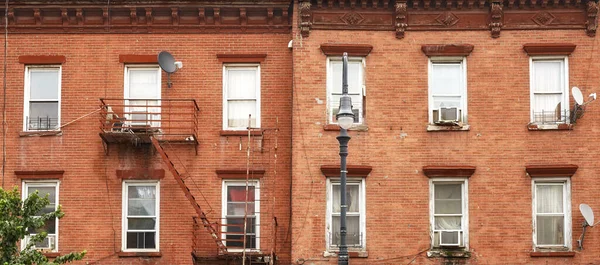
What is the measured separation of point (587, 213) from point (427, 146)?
13.5 feet

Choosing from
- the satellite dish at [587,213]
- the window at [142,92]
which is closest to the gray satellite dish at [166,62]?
the window at [142,92]

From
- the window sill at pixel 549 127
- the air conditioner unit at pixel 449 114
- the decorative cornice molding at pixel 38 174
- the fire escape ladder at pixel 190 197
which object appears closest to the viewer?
the fire escape ladder at pixel 190 197

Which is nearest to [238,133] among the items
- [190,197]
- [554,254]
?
[190,197]

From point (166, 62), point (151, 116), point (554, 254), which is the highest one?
point (166, 62)

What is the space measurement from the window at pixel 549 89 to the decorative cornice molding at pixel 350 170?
14.3 ft

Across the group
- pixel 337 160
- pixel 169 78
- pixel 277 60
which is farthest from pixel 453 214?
pixel 169 78

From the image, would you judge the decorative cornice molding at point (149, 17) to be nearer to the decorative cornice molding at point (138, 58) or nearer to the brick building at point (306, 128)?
the brick building at point (306, 128)

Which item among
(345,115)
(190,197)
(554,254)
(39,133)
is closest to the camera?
(345,115)

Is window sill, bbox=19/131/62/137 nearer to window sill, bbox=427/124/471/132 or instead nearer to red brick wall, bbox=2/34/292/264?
red brick wall, bbox=2/34/292/264

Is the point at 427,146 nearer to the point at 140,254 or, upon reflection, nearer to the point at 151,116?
the point at 151,116

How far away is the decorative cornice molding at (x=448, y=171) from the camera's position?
82.8ft

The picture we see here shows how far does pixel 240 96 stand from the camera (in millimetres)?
26469

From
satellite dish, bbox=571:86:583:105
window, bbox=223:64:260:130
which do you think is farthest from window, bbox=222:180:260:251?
satellite dish, bbox=571:86:583:105

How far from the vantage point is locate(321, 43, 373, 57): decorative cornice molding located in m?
25.8
